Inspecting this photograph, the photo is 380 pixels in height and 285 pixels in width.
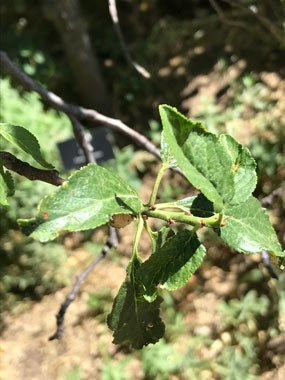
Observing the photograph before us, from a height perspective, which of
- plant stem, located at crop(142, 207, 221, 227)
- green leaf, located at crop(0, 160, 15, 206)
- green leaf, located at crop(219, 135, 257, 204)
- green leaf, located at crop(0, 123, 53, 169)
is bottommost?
green leaf, located at crop(0, 160, 15, 206)

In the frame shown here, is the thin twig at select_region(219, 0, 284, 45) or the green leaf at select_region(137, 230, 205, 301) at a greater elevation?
the thin twig at select_region(219, 0, 284, 45)

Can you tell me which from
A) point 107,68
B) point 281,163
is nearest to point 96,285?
point 281,163

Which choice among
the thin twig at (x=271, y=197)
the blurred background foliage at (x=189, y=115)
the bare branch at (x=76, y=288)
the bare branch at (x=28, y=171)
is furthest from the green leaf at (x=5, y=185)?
the blurred background foliage at (x=189, y=115)

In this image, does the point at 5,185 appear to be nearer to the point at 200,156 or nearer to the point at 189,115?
the point at 200,156

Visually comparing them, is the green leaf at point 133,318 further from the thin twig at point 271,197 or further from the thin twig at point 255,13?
the thin twig at point 255,13

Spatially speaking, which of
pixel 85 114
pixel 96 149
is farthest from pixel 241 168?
pixel 96 149

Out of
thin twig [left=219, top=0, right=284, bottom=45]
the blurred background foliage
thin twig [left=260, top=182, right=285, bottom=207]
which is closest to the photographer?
thin twig [left=260, top=182, right=285, bottom=207]

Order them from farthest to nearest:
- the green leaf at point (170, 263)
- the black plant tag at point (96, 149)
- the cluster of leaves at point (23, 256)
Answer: the cluster of leaves at point (23, 256) < the black plant tag at point (96, 149) < the green leaf at point (170, 263)

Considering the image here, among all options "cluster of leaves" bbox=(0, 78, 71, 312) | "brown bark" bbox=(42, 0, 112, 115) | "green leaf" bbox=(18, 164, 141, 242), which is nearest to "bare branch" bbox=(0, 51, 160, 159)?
"green leaf" bbox=(18, 164, 141, 242)

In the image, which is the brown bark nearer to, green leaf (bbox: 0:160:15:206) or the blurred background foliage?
the blurred background foliage
